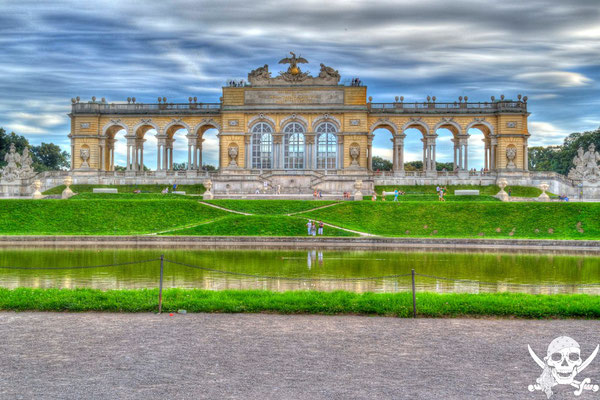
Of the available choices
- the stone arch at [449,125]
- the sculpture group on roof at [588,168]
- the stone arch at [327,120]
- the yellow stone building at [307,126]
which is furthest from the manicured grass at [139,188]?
the sculpture group on roof at [588,168]

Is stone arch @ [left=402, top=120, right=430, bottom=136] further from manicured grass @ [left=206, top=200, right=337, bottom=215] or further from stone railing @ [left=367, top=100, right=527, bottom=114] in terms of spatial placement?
manicured grass @ [left=206, top=200, right=337, bottom=215]

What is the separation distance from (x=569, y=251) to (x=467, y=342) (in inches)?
747

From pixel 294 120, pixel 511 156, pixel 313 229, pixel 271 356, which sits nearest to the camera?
pixel 271 356

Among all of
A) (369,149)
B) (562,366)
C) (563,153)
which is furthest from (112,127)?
(563,153)

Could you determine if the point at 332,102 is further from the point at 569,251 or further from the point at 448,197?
the point at 569,251

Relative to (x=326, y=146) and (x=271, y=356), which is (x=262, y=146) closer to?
(x=326, y=146)

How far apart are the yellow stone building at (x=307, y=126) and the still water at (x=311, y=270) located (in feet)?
111

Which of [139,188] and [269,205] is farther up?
[139,188]

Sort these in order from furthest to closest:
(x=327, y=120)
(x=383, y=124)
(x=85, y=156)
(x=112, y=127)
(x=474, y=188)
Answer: (x=112, y=127), (x=383, y=124), (x=85, y=156), (x=327, y=120), (x=474, y=188)

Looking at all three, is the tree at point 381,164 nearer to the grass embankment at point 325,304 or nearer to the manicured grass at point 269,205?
the manicured grass at point 269,205

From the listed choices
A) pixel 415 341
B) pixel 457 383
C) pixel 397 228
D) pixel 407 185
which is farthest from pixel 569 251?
pixel 407 185

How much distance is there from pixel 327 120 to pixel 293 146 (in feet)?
15.6

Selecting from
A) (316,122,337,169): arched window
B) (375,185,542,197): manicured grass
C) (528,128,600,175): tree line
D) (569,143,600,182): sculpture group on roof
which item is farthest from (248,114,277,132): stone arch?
(528,128,600,175): tree line

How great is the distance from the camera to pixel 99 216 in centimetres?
3397
